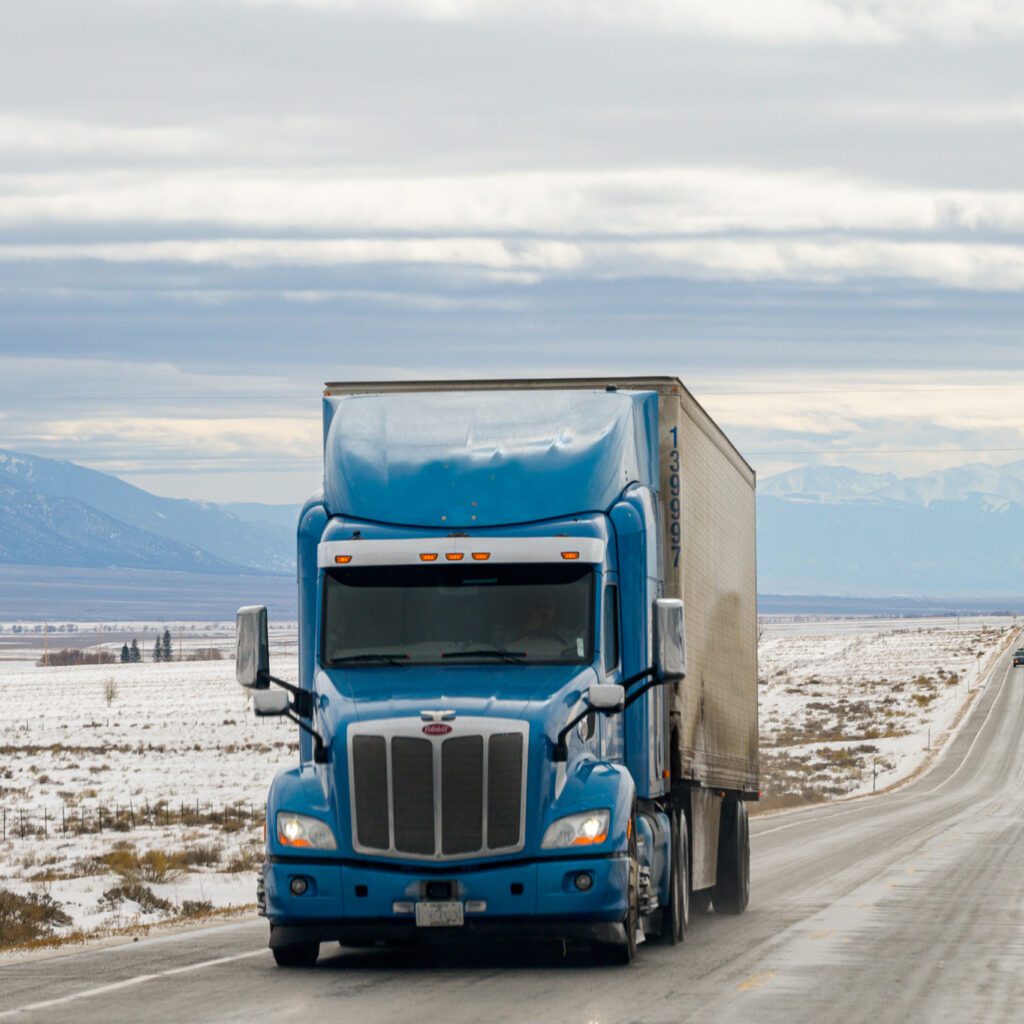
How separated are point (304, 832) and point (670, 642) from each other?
117 inches

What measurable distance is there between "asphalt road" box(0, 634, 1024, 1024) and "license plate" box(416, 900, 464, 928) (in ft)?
1.50

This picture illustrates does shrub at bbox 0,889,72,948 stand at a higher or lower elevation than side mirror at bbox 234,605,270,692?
lower

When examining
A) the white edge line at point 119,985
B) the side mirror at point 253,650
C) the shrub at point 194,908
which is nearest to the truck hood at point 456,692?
the side mirror at point 253,650

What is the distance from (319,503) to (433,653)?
1841mm

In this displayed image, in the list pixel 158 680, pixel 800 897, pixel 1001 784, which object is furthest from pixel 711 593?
pixel 158 680

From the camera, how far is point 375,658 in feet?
49.1

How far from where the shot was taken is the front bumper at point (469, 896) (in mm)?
14109

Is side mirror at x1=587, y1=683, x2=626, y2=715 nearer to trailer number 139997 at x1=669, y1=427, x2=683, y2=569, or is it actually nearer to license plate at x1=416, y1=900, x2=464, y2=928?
license plate at x1=416, y1=900, x2=464, y2=928

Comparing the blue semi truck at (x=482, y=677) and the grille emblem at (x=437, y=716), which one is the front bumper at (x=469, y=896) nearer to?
the blue semi truck at (x=482, y=677)

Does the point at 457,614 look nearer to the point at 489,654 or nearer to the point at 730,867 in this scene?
Answer: the point at 489,654

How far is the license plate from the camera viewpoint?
14047 millimetres

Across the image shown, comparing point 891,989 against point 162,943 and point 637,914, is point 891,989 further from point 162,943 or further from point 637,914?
point 162,943

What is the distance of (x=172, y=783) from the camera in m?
50.4

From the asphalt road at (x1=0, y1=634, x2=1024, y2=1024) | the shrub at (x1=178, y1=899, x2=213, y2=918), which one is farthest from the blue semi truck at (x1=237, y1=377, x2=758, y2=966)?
the shrub at (x1=178, y1=899, x2=213, y2=918)
